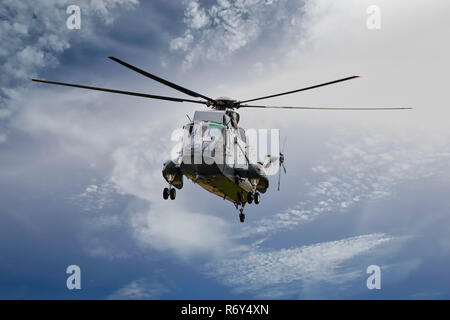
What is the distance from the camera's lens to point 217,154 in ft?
81.4

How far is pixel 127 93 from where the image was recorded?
24.0 metres

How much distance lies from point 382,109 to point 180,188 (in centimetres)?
1369

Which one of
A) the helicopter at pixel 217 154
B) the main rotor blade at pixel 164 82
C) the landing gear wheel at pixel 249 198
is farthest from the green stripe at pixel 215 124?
the landing gear wheel at pixel 249 198

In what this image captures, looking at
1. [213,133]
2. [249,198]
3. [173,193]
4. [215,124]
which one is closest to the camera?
[213,133]

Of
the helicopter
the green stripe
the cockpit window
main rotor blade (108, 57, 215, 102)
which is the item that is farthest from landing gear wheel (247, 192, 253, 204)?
main rotor blade (108, 57, 215, 102)

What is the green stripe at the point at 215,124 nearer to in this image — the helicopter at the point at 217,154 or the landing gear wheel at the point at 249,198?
the helicopter at the point at 217,154

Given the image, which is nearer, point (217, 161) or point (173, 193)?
point (217, 161)

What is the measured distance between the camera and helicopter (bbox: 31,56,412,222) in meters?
24.2

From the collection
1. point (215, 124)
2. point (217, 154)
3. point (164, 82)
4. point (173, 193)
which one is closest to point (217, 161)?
point (217, 154)

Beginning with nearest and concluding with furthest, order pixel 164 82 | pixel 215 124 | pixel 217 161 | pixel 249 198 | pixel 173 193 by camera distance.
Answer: pixel 164 82, pixel 217 161, pixel 215 124, pixel 173 193, pixel 249 198

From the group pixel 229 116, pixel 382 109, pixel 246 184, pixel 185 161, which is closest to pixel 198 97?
pixel 229 116

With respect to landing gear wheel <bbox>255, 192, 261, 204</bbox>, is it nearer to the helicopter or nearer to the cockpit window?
the helicopter

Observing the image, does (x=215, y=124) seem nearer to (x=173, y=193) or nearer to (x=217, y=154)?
(x=217, y=154)

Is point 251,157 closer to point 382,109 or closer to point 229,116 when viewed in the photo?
point 229,116
